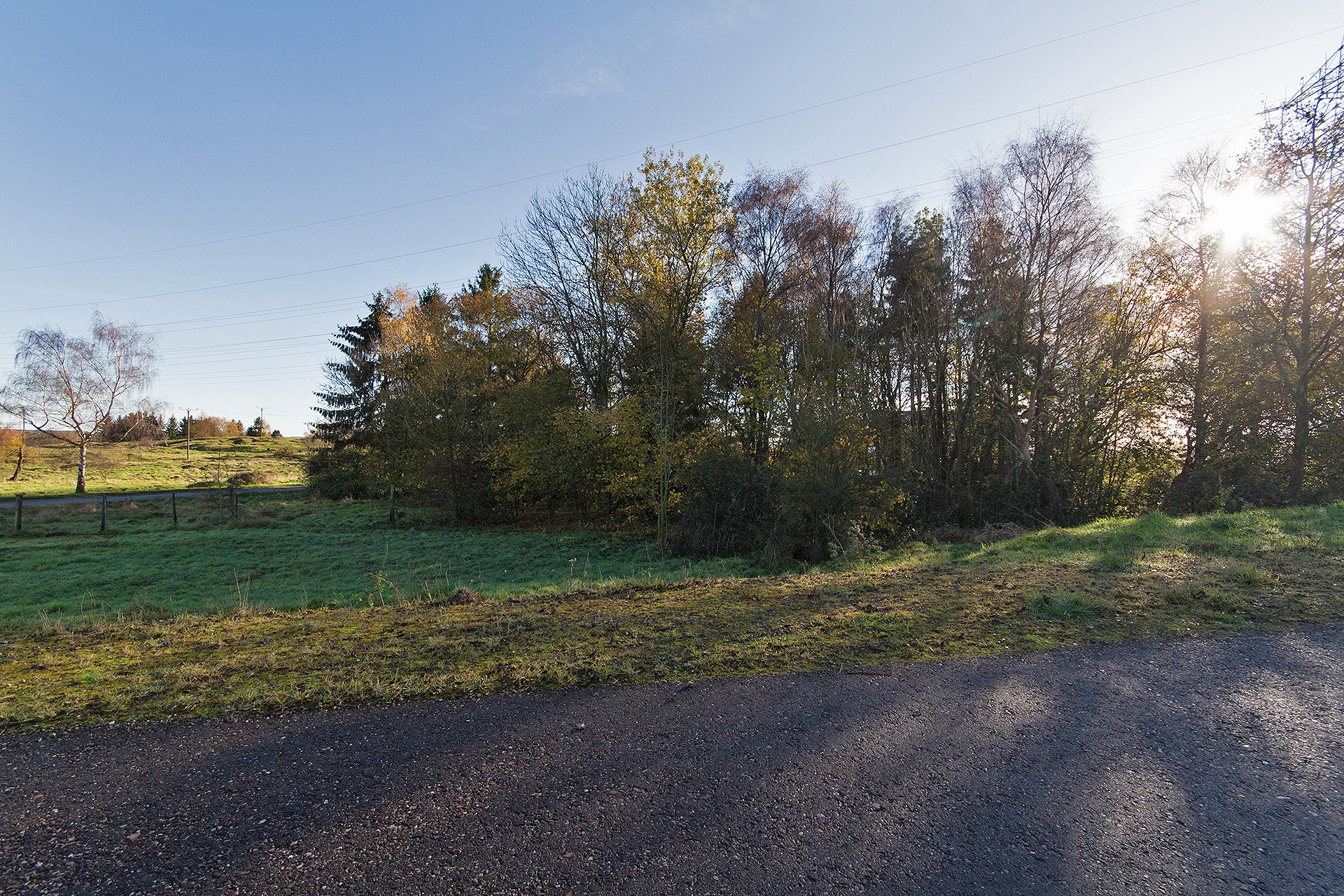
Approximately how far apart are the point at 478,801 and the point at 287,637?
3.88 m

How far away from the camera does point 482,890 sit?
2.22 meters

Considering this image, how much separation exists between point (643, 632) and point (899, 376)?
734 inches

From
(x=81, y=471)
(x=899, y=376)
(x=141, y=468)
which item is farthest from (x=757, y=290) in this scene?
(x=141, y=468)

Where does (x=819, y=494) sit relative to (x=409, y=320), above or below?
below


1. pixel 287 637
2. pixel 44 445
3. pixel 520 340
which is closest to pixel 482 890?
pixel 287 637

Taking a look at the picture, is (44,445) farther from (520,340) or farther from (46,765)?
(46,765)

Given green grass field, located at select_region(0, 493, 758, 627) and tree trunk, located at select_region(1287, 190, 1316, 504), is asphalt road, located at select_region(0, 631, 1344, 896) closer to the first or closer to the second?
green grass field, located at select_region(0, 493, 758, 627)

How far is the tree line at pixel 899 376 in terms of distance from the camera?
50.8 ft

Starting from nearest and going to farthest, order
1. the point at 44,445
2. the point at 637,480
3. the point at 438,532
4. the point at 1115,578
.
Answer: the point at 1115,578 → the point at 637,480 → the point at 438,532 → the point at 44,445

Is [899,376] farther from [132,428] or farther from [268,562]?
[132,428]

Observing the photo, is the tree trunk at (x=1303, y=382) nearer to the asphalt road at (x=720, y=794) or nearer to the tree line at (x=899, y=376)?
the tree line at (x=899, y=376)

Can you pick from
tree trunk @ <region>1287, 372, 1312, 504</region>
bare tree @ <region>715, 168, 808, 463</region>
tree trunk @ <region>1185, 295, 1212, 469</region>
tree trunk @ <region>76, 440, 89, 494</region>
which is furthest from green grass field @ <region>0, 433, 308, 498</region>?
tree trunk @ <region>1287, 372, 1312, 504</region>

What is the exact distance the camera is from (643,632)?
5.40 metres

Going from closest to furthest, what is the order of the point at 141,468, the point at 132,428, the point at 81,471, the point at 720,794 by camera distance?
1. the point at 720,794
2. the point at 81,471
3. the point at 141,468
4. the point at 132,428
